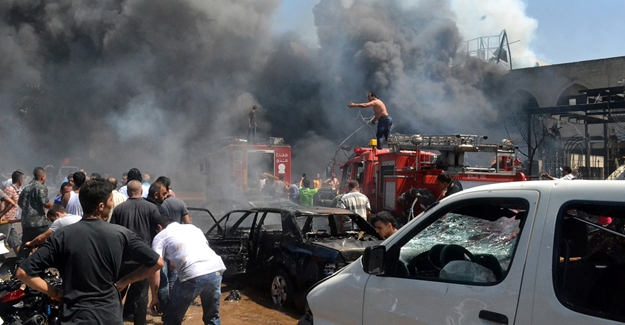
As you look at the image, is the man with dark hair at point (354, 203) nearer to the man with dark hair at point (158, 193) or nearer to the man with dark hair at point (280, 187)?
the man with dark hair at point (158, 193)

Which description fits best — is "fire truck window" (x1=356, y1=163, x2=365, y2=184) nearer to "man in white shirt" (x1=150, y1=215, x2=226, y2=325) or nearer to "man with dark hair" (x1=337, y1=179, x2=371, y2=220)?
"man with dark hair" (x1=337, y1=179, x2=371, y2=220)

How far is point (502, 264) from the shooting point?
2363mm

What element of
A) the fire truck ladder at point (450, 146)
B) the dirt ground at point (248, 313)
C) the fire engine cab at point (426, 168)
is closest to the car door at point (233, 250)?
the dirt ground at point (248, 313)

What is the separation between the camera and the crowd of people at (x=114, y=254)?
2590 millimetres

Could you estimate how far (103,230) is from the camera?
8.81ft

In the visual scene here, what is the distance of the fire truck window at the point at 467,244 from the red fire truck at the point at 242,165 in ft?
45.4

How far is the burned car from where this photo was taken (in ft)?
18.5

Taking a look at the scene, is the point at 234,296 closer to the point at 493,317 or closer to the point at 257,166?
the point at 493,317

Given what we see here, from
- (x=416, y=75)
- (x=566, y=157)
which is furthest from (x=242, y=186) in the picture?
(x=416, y=75)

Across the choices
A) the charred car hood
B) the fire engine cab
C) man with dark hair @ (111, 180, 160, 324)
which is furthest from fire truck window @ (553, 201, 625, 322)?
the fire engine cab

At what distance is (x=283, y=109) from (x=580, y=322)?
2667 cm

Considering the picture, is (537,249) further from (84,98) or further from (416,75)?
(84,98)

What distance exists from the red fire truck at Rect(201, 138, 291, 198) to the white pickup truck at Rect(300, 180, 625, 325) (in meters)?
13.7

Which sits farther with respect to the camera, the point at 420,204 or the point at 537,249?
the point at 420,204
